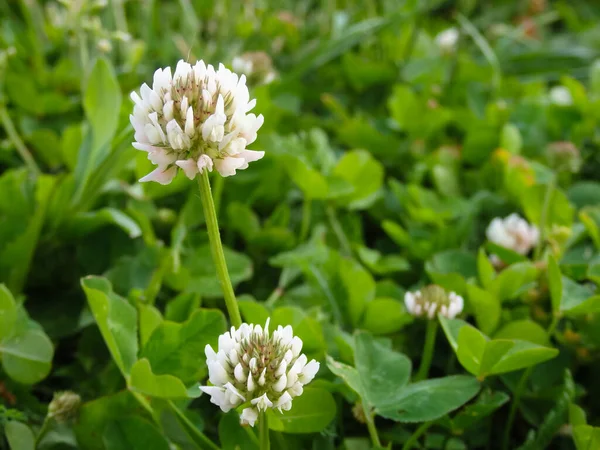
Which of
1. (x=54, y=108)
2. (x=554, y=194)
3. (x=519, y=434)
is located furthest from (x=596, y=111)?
(x=54, y=108)

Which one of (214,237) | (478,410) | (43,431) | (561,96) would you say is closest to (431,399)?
(478,410)

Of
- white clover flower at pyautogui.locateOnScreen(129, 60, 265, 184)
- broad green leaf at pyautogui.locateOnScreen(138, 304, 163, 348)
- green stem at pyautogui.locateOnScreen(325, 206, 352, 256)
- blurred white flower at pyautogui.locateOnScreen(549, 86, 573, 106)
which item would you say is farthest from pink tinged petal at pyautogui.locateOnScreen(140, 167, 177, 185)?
blurred white flower at pyautogui.locateOnScreen(549, 86, 573, 106)

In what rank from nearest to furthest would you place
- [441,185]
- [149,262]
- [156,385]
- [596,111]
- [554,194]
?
[156,385] → [149,262] → [554,194] → [441,185] → [596,111]

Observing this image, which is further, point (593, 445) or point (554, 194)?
point (554, 194)

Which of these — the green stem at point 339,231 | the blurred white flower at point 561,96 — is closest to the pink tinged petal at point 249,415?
the green stem at point 339,231

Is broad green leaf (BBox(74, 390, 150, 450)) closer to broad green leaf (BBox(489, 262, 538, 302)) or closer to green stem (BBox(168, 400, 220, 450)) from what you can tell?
green stem (BBox(168, 400, 220, 450))

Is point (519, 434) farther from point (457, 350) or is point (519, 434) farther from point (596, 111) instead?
point (596, 111)
